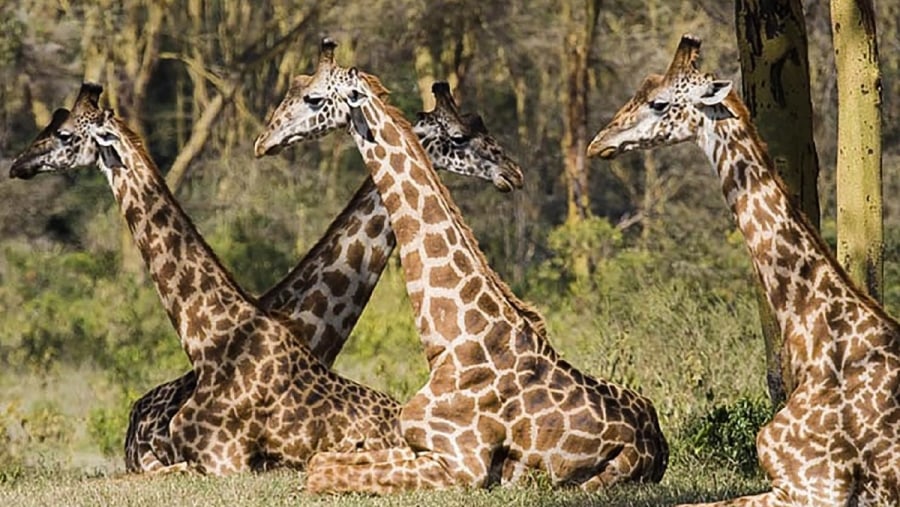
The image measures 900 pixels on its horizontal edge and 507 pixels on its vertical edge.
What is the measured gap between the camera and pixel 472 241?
923 cm

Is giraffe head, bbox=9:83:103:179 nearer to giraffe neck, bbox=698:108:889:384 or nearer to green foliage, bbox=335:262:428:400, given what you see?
giraffe neck, bbox=698:108:889:384

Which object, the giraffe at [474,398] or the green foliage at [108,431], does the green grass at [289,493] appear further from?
the green foliage at [108,431]

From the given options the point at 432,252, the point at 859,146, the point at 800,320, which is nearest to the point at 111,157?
the point at 432,252

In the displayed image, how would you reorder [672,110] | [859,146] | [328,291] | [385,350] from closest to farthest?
[672,110], [859,146], [328,291], [385,350]

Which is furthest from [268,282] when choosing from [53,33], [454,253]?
[454,253]

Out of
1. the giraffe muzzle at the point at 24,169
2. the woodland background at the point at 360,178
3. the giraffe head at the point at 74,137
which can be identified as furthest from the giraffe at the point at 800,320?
the giraffe muzzle at the point at 24,169

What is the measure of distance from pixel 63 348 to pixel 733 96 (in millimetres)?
12036

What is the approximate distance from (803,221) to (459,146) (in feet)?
10.5

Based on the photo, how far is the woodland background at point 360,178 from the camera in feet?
44.3

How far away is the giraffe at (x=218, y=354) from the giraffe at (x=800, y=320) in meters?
2.24

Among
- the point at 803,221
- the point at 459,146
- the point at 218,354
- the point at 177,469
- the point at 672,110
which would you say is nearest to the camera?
the point at 803,221

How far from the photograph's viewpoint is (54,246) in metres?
27.0

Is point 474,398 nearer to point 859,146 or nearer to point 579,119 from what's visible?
point 859,146

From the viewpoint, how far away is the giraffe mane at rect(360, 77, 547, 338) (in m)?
9.12
